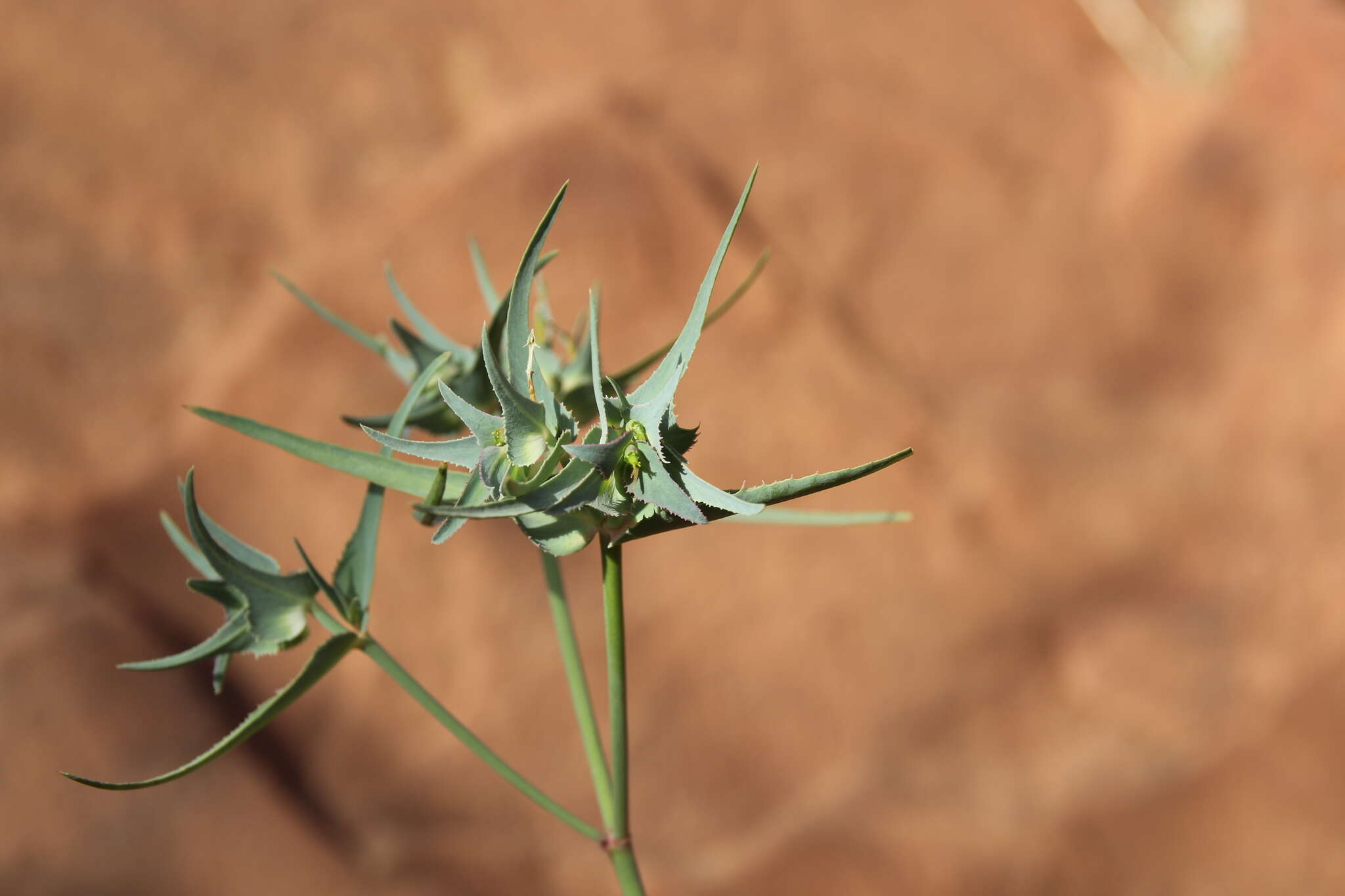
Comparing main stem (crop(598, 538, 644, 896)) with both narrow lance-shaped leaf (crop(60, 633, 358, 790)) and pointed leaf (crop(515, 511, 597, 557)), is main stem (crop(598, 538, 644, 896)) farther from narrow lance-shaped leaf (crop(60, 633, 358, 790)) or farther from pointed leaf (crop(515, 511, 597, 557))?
narrow lance-shaped leaf (crop(60, 633, 358, 790))

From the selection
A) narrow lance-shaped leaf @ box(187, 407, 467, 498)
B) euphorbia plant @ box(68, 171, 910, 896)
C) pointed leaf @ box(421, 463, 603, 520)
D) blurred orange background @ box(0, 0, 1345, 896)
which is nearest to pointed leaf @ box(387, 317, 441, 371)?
euphorbia plant @ box(68, 171, 910, 896)

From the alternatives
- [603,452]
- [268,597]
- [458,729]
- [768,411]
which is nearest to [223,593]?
[268,597]

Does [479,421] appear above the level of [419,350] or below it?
below

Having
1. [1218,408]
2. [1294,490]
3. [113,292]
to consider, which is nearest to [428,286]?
[113,292]

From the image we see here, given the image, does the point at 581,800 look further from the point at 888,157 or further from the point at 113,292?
the point at 888,157

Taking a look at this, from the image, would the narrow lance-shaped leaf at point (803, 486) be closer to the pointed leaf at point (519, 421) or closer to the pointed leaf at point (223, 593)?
the pointed leaf at point (519, 421)

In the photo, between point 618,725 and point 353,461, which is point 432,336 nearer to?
point 353,461
